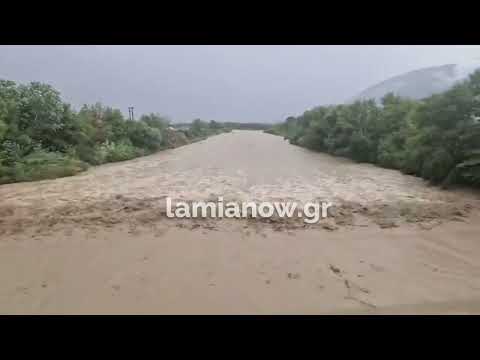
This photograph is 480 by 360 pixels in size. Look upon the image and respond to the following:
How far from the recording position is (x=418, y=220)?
363cm

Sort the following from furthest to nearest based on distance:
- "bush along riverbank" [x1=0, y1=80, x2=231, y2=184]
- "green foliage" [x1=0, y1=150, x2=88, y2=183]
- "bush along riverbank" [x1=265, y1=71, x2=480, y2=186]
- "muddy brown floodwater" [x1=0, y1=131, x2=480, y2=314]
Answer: "bush along riverbank" [x1=0, y1=80, x2=231, y2=184], "green foliage" [x1=0, y1=150, x2=88, y2=183], "bush along riverbank" [x1=265, y1=71, x2=480, y2=186], "muddy brown floodwater" [x1=0, y1=131, x2=480, y2=314]

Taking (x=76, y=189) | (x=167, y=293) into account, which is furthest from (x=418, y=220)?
(x=76, y=189)

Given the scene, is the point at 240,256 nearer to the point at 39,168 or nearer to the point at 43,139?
the point at 39,168

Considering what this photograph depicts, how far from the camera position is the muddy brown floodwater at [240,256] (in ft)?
6.80

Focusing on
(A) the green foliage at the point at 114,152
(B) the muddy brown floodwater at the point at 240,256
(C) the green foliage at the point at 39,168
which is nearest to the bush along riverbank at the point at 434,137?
(B) the muddy brown floodwater at the point at 240,256

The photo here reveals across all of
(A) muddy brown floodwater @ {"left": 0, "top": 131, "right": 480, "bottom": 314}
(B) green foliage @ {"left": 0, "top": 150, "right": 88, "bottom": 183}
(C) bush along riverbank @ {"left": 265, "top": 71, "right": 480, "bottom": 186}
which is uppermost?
(C) bush along riverbank @ {"left": 265, "top": 71, "right": 480, "bottom": 186}

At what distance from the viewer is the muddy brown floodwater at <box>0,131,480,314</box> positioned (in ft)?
6.80

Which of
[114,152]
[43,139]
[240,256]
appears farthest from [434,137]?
[114,152]

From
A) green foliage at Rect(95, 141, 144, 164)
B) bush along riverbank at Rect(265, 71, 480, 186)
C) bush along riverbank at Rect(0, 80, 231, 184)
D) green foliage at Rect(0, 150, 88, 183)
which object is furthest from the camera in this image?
green foliage at Rect(95, 141, 144, 164)

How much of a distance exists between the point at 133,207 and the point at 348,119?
893 centimetres

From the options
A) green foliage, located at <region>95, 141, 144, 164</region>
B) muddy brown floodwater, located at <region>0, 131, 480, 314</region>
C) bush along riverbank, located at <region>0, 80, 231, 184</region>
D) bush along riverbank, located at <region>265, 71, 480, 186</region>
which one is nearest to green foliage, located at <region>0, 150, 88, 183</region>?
bush along riverbank, located at <region>0, 80, 231, 184</region>

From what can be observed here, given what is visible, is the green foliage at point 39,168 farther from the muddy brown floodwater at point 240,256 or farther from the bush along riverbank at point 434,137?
the bush along riverbank at point 434,137

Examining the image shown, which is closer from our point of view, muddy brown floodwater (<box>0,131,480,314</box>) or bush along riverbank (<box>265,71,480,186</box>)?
muddy brown floodwater (<box>0,131,480,314</box>)

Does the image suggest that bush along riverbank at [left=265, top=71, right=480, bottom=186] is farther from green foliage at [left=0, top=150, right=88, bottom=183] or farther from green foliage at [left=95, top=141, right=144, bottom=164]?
green foliage at [left=95, top=141, right=144, bottom=164]
